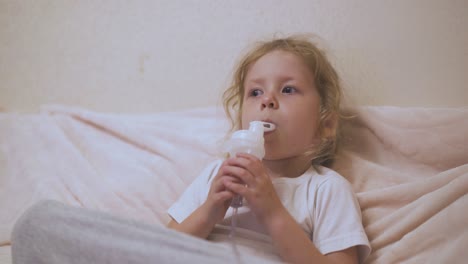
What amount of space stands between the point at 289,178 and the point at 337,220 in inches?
5.9

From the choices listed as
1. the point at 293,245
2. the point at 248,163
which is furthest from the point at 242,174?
the point at 293,245

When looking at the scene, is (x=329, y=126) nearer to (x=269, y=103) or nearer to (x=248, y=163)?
(x=269, y=103)

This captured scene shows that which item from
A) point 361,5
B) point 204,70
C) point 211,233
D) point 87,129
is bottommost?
point 211,233

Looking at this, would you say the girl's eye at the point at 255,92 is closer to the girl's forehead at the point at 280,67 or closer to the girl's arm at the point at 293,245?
the girl's forehead at the point at 280,67

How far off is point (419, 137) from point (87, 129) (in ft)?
2.76

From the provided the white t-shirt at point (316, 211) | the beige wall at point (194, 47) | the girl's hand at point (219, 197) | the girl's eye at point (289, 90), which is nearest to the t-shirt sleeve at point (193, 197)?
the white t-shirt at point (316, 211)

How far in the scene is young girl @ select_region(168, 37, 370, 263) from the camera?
24.6 inches

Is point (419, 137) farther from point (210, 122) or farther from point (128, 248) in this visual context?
point (128, 248)

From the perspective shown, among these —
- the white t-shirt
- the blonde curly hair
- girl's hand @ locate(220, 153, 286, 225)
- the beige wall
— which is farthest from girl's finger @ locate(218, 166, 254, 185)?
the beige wall

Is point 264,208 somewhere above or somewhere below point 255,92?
below

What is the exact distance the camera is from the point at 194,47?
1198 mm

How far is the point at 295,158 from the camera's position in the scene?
0.81 m

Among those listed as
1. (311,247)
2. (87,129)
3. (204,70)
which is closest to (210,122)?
(204,70)

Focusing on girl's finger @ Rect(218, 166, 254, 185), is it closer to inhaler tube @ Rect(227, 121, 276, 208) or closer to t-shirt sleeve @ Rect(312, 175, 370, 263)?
inhaler tube @ Rect(227, 121, 276, 208)
